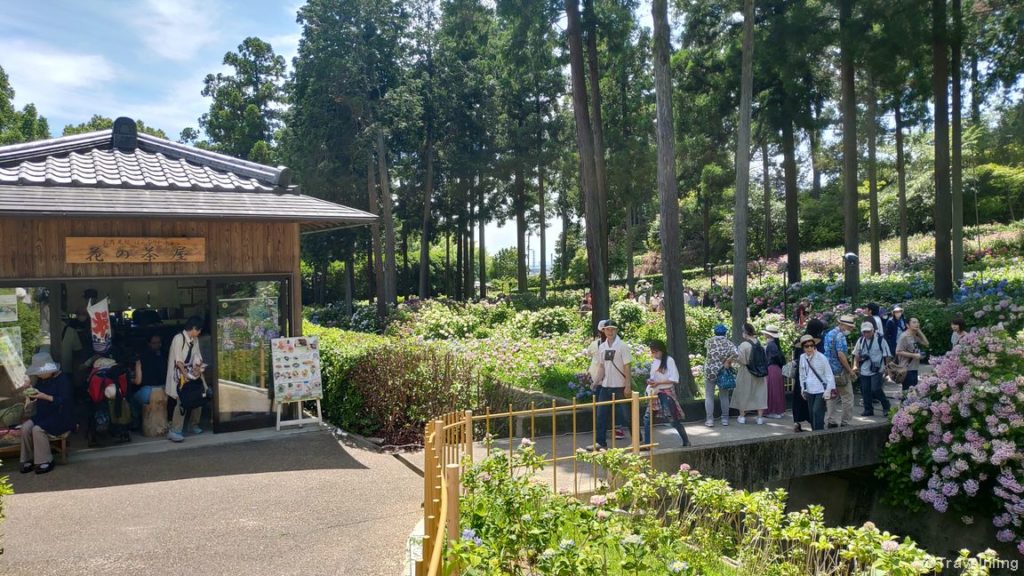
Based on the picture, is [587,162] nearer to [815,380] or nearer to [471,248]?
[815,380]

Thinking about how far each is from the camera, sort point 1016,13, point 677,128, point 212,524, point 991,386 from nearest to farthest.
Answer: point 212,524 → point 991,386 → point 1016,13 → point 677,128

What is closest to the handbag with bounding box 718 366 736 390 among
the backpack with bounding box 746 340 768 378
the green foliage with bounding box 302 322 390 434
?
the backpack with bounding box 746 340 768 378

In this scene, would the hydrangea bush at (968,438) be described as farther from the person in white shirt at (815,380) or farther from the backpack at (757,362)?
the backpack at (757,362)

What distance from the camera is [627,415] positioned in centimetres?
956

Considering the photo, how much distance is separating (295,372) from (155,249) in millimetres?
2535

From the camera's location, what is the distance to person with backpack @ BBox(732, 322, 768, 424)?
10.7 m

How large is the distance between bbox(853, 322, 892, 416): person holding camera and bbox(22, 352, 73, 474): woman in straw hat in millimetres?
10721

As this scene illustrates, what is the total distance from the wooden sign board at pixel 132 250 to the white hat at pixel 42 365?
1248 millimetres

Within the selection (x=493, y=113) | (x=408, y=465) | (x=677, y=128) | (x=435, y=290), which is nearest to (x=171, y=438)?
(x=408, y=465)

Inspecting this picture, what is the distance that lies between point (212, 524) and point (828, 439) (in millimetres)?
7630

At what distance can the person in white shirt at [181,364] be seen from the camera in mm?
9992

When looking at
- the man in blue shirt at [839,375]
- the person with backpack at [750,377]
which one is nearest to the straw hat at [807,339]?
the man in blue shirt at [839,375]

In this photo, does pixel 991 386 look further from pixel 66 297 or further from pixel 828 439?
pixel 66 297

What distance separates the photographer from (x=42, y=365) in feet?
28.4
